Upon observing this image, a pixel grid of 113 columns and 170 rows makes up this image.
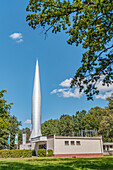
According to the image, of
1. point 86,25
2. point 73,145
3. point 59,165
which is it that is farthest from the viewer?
point 73,145

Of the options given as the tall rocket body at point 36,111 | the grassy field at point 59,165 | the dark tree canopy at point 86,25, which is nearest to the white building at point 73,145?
the tall rocket body at point 36,111

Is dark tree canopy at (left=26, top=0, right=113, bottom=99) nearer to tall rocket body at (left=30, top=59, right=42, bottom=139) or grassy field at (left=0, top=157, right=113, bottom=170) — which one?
→ grassy field at (left=0, top=157, right=113, bottom=170)

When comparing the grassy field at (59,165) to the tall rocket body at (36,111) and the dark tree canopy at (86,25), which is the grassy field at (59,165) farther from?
the tall rocket body at (36,111)

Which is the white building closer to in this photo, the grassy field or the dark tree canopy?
the grassy field

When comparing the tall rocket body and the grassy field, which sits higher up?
the tall rocket body

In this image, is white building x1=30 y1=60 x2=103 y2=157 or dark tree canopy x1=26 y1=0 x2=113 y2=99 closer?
dark tree canopy x1=26 y1=0 x2=113 y2=99

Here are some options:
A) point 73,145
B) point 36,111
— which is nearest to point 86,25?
point 73,145

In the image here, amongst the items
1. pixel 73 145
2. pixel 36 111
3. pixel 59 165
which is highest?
pixel 36 111

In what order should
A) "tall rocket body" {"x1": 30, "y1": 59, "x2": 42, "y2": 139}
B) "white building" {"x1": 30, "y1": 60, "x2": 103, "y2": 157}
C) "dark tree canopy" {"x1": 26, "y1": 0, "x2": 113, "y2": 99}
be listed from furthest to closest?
"tall rocket body" {"x1": 30, "y1": 59, "x2": 42, "y2": 139}
"white building" {"x1": 30, "y1": 60, "x2": 103, "y2": 157}
"dark tree canopy" {"x1": 26, "y1": 0, "x2": 113, "y2": 99}

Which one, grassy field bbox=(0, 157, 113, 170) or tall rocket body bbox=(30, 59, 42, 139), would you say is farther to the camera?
tall rocket body bbox=(30, 59, 42, 139)

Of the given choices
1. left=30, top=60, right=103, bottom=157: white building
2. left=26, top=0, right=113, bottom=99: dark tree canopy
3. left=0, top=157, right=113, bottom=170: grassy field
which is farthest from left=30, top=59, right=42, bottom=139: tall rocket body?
left=26, top=0, right=113, bottom=99: dark tree canopy

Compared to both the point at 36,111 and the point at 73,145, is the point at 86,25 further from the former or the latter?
the point at 36,111

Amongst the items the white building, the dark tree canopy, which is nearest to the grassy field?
the dark tree canopy

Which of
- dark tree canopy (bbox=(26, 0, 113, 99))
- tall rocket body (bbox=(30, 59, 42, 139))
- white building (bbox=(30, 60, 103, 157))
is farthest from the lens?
tall rocket body (bbox=(30, 59, 42, 139))
